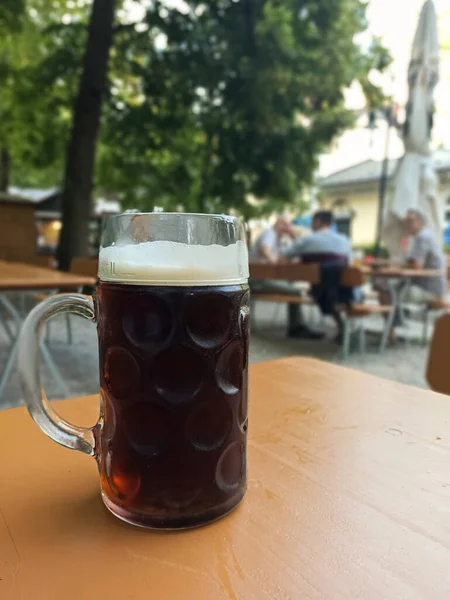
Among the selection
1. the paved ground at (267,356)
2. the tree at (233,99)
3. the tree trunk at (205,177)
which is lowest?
→ the paved ground at (267,356)

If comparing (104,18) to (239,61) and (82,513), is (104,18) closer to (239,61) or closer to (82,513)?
(239,61)

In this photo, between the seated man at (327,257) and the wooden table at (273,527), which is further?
the seated man at (327,257)

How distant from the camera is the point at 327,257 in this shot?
17.0 feet

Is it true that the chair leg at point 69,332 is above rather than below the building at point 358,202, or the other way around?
below

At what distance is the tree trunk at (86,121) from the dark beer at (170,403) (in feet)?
19.4

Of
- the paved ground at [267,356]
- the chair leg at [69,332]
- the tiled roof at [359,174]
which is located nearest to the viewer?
the paved ground at [267,356]

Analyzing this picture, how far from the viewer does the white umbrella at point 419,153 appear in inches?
225

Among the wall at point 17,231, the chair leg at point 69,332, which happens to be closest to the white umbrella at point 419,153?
the chair leg at point 69,332

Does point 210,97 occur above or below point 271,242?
above

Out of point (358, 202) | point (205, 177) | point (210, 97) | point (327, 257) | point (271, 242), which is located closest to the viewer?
point (327, 257)

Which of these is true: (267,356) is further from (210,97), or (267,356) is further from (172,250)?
(172,250)

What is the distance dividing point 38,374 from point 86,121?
620 centimetres

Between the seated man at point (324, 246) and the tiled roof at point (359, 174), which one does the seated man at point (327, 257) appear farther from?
the tiled roof at point (359, 174)

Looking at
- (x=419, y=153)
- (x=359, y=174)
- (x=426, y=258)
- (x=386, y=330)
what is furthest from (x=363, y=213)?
(x=386, y=330)
